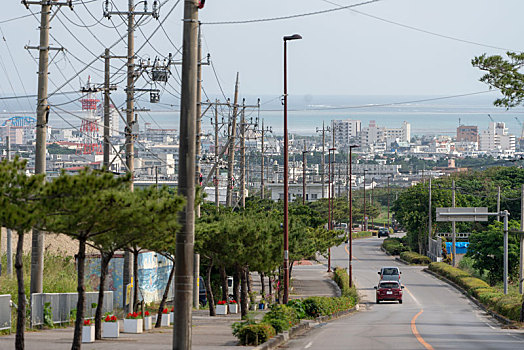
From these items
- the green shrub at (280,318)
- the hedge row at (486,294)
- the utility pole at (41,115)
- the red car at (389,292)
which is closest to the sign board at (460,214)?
the hedge row at (486,294)

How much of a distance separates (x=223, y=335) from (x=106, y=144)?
8.92 metres

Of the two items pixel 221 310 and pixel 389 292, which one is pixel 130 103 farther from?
pixel 389 292

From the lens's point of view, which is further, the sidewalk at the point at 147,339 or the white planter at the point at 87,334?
the white planter at the point at 87,334

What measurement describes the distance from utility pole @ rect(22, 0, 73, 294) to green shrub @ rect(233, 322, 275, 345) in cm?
584

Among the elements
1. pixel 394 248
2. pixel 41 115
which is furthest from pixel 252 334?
pixel 394 248

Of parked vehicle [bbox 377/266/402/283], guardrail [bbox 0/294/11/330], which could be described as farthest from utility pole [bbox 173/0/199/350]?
parked vehicle [bbox 377/266/402/283]

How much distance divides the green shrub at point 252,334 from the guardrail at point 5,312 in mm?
6166

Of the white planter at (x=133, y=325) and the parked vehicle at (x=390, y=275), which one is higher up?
the white planter at (x=133, y=325)

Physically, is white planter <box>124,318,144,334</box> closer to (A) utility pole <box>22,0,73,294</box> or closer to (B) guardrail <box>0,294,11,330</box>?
(A) utility pole <box>22,0,73,294</box>

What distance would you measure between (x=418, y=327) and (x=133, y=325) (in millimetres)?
12887

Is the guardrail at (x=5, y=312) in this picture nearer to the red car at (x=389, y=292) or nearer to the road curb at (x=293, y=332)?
the road curb at (x=293, y=332)

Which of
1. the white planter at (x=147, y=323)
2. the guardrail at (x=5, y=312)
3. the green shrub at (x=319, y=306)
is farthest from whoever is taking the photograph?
the green shrub at (x=319, y=306)

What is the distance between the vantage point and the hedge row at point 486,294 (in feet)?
133

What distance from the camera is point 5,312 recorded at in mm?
22438
